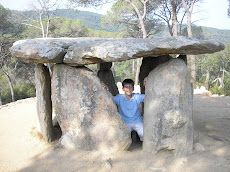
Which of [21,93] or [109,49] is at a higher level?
[109,49]

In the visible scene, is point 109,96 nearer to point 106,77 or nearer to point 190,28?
point 106,77

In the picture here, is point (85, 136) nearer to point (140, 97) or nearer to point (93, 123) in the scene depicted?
point (93, 123)

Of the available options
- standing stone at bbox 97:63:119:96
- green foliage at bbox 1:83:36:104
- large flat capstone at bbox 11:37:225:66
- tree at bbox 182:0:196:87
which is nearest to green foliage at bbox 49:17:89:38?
green foliage at bbox 1:83:36:104

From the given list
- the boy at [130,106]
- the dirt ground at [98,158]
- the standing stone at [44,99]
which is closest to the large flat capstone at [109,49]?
the standing stone at [44,99]

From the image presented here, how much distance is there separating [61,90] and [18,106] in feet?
17.1

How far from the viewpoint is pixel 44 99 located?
3971 millimetres

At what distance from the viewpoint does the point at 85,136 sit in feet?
11.5

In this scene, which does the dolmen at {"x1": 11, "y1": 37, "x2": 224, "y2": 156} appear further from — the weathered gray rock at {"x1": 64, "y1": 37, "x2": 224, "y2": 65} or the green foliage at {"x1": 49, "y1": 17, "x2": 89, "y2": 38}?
the green foliage at {"x1": 49, "y1": 17, "x2": 89, "y2": 38}

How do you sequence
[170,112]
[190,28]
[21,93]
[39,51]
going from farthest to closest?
1. [21,93]
2. [190,28]
3. [39,51]
4. [170,112]

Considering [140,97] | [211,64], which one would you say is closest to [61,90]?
[140,97]

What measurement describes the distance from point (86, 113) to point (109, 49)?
112 centimetres

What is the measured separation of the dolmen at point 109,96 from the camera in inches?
123

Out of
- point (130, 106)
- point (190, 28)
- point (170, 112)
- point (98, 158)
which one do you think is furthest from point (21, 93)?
point (170, 112)

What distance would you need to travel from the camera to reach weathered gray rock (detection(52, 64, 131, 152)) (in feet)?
11.2
